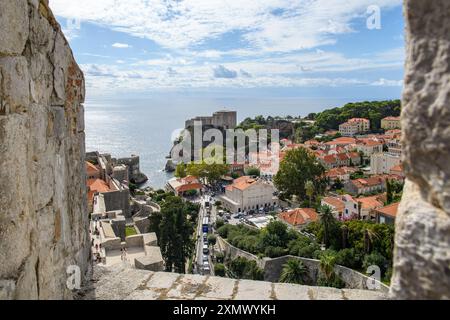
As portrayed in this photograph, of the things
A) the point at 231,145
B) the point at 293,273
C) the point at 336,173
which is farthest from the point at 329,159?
the point at 293,273

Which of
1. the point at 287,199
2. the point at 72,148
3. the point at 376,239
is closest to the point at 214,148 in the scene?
the point at 287,199

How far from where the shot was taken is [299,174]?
43.4 metres

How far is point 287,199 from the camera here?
45.1 m

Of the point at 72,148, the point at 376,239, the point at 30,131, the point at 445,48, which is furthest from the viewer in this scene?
the point at 376,239

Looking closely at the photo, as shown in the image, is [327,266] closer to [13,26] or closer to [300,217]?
[300,217]

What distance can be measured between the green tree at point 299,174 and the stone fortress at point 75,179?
4061 centimetres

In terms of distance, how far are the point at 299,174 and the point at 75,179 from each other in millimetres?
41115

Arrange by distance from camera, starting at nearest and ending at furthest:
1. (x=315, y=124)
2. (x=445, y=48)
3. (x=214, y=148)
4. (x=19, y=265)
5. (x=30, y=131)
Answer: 1. (x=445, y=48)
2. (x=19, y=265)
3. (x=30, y=131)
4. (x=214, y=148)
5. (x=315, y=124)

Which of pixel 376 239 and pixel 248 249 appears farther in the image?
pixel 248 249

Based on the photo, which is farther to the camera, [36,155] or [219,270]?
[219,270]

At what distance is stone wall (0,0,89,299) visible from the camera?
2.05m
